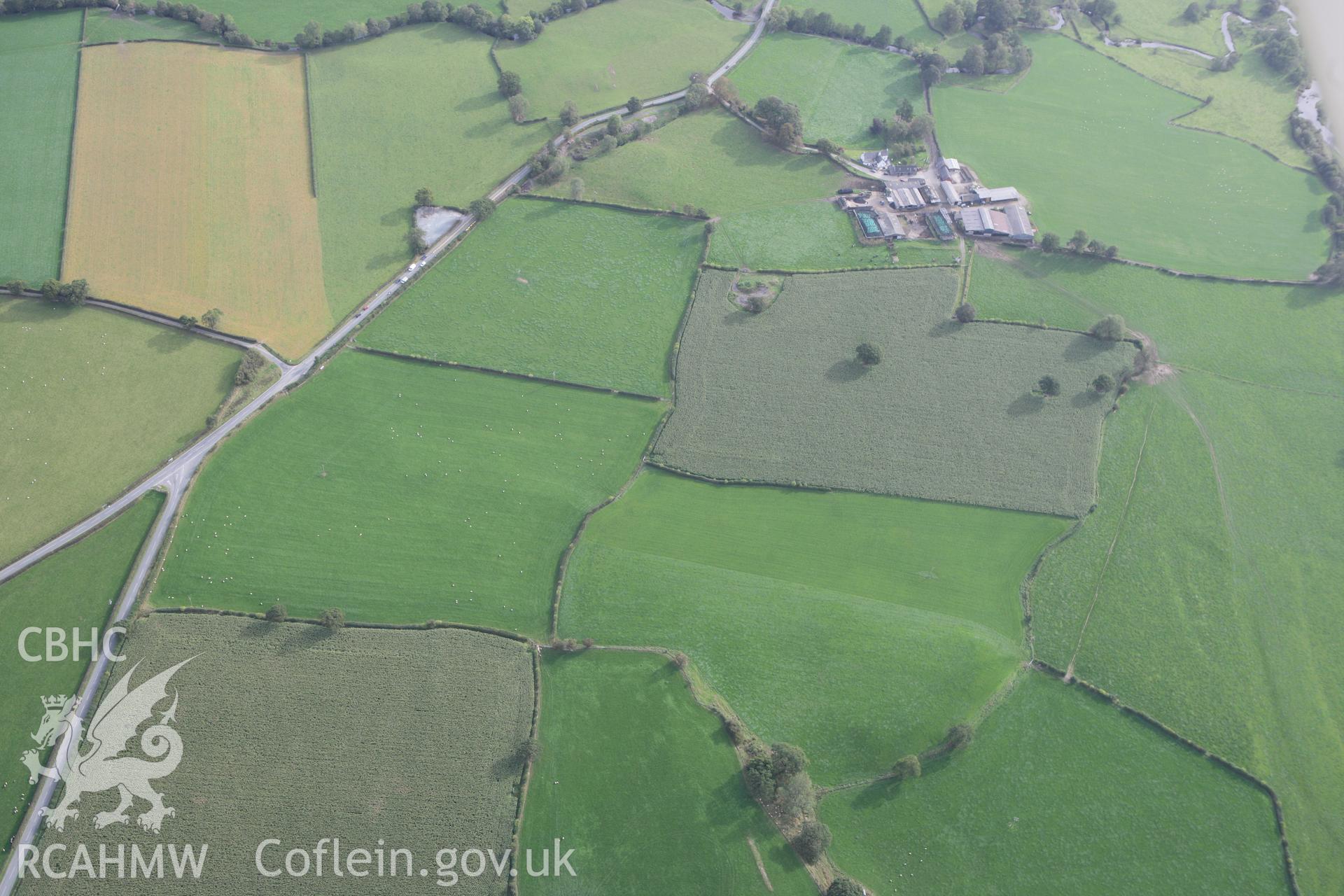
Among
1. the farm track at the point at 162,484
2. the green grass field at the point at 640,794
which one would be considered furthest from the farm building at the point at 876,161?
the green grass field at the point at 640,794

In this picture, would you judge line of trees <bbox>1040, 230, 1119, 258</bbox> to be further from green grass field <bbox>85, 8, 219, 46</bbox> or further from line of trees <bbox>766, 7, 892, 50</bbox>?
green grass field <bbox>85, 8, 219, 46</bbox>

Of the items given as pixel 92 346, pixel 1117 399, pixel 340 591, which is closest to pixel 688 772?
pixel 340 591

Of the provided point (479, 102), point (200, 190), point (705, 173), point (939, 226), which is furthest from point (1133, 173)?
point (200, 190)

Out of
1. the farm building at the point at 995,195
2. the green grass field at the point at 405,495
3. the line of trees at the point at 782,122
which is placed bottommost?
the green grass field at the point at 405,495

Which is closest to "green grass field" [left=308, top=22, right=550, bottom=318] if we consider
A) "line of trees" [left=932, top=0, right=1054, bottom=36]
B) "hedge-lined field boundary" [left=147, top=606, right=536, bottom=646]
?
"hedge-lined field boundary" [left=147, top=606, right=536, bottom=646]

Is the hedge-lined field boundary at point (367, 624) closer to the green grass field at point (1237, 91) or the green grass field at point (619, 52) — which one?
the green grass field at point (619, 52)

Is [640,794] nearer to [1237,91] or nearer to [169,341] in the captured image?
[169,341]

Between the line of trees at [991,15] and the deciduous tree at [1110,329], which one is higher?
the line of trees at [991,15]

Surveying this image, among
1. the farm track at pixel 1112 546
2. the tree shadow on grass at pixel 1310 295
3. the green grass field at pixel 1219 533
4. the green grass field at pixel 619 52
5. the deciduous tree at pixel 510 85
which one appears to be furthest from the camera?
the green grass field at pixel 619 52
